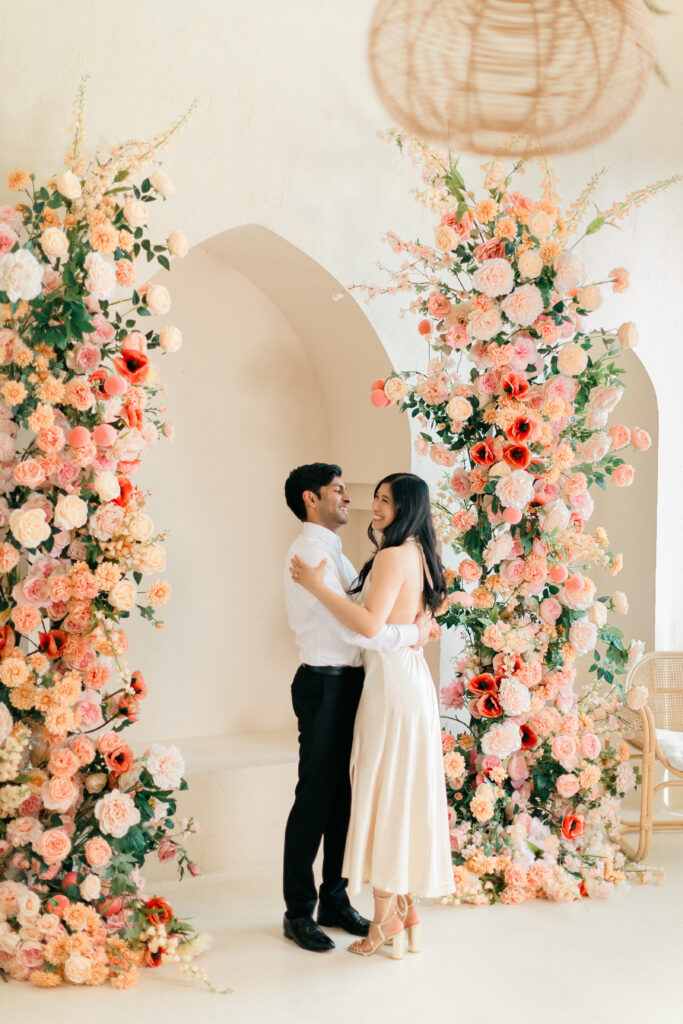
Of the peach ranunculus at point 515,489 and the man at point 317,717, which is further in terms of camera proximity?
the peach ranunculus at point 515,489

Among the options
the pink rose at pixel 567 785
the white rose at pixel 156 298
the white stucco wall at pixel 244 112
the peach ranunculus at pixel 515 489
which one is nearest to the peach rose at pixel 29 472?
the white rose at pixel 156 298

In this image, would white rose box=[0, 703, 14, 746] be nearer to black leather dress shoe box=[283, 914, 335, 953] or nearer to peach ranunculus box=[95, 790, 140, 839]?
peach ranunculus box=[95, 790, 140, 839]

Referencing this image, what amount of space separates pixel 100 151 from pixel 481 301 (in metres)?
1.54

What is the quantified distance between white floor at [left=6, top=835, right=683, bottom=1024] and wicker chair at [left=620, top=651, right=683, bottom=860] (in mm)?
538

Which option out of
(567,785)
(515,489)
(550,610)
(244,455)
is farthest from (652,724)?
(244,455)

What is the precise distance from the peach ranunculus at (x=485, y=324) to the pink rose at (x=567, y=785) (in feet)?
5.82

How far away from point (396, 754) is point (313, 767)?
0.33 metres

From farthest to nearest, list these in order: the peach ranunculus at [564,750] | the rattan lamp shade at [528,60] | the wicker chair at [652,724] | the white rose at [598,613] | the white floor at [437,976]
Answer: the wicker chair at [652,724]
the white rose at [598,613]
the peach ranunculus at [564,750]
the white floor at [437,976]
the rattan lamp shade at [528,60]

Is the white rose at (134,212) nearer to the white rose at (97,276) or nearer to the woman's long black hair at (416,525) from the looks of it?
the white rose at (97,276)

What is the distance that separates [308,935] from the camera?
365cm

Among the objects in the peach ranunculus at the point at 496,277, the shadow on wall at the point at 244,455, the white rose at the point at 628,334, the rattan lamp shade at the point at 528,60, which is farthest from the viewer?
the shadow on wall at the point at 244,455

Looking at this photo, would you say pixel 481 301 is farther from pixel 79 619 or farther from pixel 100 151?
pixel 79 619

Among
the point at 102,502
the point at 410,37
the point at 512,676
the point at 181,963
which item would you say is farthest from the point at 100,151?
the point at 181,963

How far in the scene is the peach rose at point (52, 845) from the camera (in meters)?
3.28
